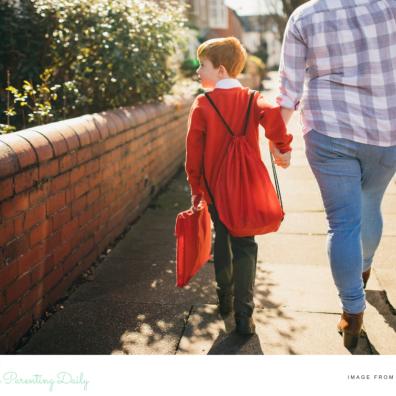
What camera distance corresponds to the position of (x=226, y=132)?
2.51 m

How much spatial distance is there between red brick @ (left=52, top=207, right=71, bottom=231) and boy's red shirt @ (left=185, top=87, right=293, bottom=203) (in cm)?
89

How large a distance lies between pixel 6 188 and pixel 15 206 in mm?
131

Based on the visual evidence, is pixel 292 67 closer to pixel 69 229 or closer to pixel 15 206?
pixel 15 206

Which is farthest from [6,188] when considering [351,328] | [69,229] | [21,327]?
[351,328]

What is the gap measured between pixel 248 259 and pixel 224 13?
101 ft

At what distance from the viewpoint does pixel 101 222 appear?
3748 millimetres

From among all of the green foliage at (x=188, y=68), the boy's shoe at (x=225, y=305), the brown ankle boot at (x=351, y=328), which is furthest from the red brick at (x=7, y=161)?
the green foliage at (x=188, y=68)

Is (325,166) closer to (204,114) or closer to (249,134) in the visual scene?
(249,134)

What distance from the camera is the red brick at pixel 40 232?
8.79 ft

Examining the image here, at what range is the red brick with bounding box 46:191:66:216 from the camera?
113 inches

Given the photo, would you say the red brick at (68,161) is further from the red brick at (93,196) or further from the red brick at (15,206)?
the red brick at (15,206)
